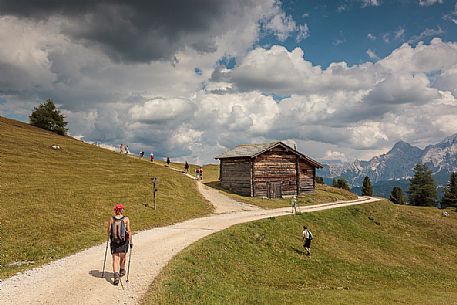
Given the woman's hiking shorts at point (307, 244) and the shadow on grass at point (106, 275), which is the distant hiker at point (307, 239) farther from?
the shadow on grass at point (106, 275)

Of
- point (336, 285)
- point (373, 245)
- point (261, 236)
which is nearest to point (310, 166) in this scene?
point (373, 245)

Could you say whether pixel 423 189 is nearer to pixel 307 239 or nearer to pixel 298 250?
pixel 298 250

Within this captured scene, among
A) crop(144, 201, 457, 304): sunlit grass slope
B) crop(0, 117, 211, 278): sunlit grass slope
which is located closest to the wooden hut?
crop(0, 117, 211, 278): sunlit grass slope

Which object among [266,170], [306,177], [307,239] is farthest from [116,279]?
[306,177]

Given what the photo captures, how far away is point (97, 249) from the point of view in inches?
798

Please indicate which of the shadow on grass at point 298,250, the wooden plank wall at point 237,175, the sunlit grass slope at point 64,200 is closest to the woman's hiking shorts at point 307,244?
the shadow on grass at point 298,250

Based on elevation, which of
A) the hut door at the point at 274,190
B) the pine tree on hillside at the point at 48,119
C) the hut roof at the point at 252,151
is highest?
the pine tree on hillside at the point at 48,119

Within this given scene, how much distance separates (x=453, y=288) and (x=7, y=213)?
34162mm

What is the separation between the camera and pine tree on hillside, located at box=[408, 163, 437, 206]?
111875 mm

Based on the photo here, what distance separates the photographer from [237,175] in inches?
2077

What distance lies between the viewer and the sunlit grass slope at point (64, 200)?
2128 cm

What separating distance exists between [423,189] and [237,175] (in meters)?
88.2

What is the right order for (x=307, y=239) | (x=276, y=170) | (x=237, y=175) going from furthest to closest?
(x=276, y=170), (x=237, y=175), (x=307, y=239)

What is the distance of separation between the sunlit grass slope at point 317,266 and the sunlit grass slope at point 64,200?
26.5 feet
